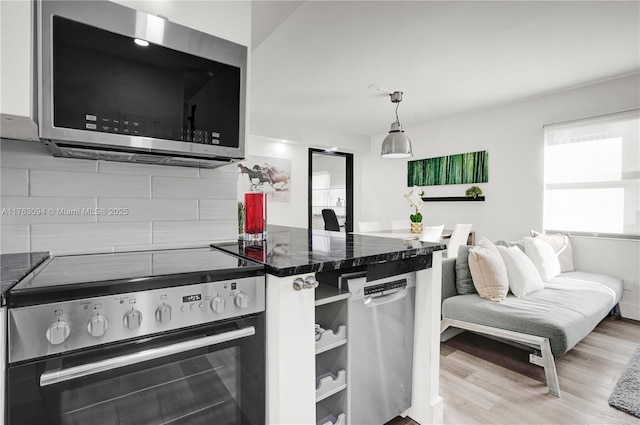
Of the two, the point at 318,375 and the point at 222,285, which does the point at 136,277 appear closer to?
the point at 222,285

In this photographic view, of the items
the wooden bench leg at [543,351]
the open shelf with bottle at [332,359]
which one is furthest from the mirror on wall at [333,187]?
the open shelf with bottle at [332,359]

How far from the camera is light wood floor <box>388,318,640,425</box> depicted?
1.71 meters

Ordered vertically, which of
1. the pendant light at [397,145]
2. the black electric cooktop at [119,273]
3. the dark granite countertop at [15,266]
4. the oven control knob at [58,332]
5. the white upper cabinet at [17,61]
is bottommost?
the oven control knob at [58,332]

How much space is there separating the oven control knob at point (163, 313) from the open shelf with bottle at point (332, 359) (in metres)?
0.55

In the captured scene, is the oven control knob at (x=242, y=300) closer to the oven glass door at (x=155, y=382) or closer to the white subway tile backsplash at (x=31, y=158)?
the oven glass door at (x=155, y=382)

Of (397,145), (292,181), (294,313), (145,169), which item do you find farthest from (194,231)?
(292,181)

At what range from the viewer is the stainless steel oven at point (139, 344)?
0.76 m

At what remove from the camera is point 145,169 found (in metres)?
1.48

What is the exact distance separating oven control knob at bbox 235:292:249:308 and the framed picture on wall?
412cm

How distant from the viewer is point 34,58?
3.32ft

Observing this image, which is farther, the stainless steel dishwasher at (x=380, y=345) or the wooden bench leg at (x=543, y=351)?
the wooden bench leg at (x=543, y=351)

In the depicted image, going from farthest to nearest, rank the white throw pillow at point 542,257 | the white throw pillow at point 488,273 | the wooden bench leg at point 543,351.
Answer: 1. the white throw pillow at point 542,257
2. the white throw pillow at point 488,273
3. the wooden bench leg at point 543,351

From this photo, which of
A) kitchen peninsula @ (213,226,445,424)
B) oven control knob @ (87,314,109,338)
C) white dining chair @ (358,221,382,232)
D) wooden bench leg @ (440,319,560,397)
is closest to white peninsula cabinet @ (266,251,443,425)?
kitchen peninsula @ (213,226,445,424)

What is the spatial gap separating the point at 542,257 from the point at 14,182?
3.87 meters
